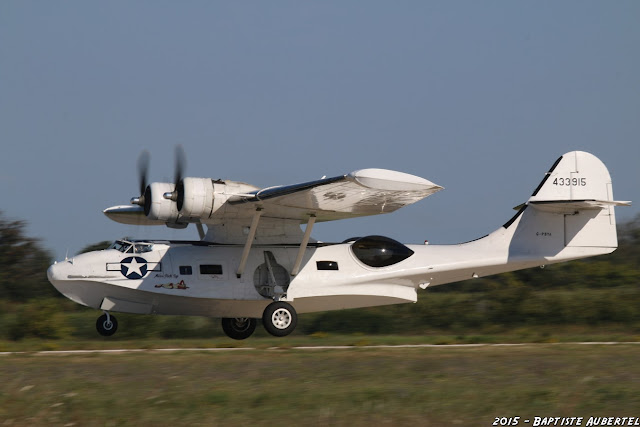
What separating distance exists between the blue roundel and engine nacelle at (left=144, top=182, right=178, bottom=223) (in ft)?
2.74

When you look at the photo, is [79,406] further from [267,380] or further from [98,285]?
[98,285]

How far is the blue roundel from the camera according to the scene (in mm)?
14508

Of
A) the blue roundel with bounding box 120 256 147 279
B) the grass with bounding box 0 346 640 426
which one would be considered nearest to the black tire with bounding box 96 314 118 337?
the blue roundel with bounding box 120 256 147 279

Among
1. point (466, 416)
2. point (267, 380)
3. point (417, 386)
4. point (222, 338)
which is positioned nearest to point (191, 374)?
point (267, 380)

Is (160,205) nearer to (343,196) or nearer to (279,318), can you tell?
(279,318)

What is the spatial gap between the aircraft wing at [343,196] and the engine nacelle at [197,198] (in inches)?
14.2

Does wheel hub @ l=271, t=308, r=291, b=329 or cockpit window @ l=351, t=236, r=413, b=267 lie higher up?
cockpit window @ l=351, t=236, r=413, b=267

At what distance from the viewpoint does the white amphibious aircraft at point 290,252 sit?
1427cm

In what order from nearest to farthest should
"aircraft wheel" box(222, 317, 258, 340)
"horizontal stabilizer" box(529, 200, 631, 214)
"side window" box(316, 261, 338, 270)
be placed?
"side window" box(316, 261, 338, 270) → "horizontal stabilizer" box(529, 200, 631, 214) → "aircraft wheel" box(222, 317, 258, 340)

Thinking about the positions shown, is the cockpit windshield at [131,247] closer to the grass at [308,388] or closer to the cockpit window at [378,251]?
the grass at [308,388]

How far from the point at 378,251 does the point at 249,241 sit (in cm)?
272

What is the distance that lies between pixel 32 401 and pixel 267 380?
2.63 meters

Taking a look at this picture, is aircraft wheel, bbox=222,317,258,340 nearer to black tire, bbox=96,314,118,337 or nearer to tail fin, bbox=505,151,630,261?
black tire, bbox=96,314,118,337

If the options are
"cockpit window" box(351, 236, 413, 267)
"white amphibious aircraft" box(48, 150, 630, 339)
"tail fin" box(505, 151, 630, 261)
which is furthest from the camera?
"tail fin" box(505, 151, 630, 261)
